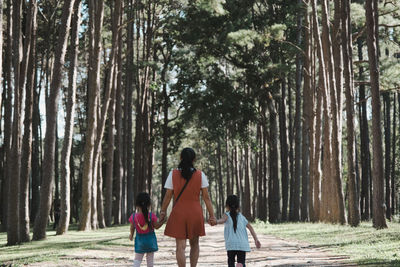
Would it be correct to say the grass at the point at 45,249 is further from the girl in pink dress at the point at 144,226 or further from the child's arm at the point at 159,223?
the child's arm at the point at 159,223

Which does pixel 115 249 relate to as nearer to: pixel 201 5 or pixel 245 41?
pixel 245 41

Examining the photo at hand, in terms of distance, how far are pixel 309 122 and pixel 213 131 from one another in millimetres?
7205

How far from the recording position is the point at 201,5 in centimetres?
2923

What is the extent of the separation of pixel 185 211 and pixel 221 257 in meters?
5.57

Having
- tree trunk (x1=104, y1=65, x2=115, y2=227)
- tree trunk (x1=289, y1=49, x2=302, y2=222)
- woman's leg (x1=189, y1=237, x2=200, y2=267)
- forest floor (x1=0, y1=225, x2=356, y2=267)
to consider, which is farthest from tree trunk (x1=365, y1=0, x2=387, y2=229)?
tree trunk (x1=104, y1=65, x2=115, y2=227)

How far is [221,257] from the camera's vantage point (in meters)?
13.1

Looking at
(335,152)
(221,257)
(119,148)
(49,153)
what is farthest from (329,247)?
(119,148)

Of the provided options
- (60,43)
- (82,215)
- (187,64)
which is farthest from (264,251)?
(187,64)

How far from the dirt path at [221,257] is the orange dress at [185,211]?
3678 millimetres

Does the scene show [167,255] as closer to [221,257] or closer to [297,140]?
[221,257]

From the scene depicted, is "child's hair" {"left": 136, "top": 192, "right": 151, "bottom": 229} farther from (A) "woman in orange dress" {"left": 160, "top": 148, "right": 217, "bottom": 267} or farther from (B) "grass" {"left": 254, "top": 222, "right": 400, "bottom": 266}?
(B) "grass" {"left": 254, "top": 222, "right": 400, "bottom": 266}

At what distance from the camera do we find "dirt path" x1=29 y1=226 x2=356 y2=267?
37.8ft

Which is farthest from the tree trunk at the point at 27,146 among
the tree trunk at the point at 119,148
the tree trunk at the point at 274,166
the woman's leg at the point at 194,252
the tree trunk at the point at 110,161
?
the tree trunk at the point at 274,166

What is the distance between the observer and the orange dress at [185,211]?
784cm
